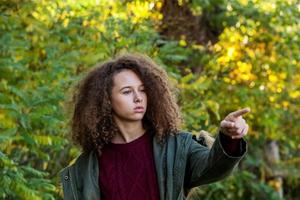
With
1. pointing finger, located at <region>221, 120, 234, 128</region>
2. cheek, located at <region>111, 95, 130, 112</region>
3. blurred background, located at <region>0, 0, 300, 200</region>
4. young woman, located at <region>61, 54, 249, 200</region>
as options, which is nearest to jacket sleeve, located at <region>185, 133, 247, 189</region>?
young woman, located at <region>61, 54, 249, 200</region>

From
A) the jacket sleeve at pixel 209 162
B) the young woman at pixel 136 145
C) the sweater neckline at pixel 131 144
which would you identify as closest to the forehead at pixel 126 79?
the young woman at pixel 136 145

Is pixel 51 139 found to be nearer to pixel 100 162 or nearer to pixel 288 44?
pixel 100 162

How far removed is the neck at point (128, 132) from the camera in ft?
11.9

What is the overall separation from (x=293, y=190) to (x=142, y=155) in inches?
333

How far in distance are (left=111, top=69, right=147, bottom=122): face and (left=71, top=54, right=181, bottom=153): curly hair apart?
4 centimetres

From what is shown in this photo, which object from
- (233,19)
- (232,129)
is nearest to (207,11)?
(233,19)

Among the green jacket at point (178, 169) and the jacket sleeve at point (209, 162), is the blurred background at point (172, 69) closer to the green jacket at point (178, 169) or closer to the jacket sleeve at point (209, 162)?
the green jacket at point (178, 169)

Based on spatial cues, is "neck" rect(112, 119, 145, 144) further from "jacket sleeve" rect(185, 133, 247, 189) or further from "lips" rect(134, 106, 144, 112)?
"jacket sleeve" rect(185, 133, 247, 189)

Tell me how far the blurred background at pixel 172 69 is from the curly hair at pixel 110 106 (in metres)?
0.49

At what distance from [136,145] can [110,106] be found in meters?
0.27

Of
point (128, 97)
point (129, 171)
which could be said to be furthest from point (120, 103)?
point (129, 171)

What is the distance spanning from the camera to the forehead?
3.69m

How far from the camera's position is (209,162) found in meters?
3.34

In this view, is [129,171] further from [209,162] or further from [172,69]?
[172,69]
